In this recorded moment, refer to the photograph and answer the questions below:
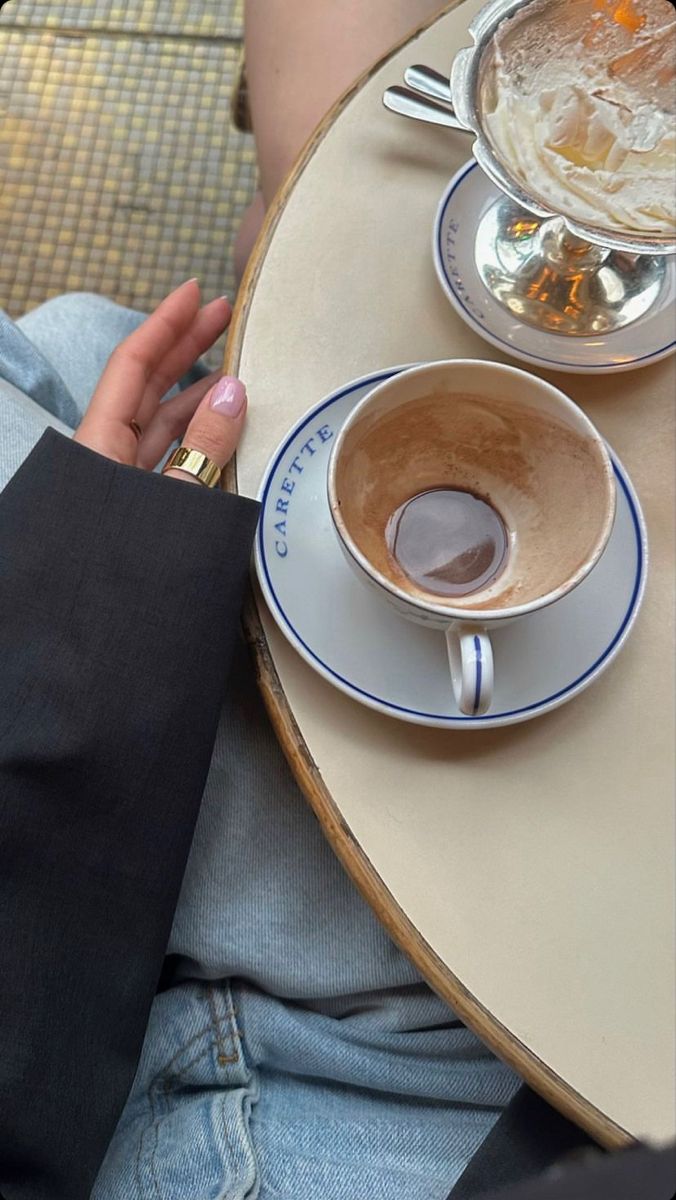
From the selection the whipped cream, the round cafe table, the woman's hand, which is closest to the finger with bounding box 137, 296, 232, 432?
the woman's hand

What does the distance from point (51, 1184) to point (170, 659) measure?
250mm

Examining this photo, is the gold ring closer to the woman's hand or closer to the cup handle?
the woman's hand

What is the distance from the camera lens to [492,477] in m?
0.50

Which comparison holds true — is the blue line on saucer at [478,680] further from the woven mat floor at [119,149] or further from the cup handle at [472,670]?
the woven mat floor at [119,149]

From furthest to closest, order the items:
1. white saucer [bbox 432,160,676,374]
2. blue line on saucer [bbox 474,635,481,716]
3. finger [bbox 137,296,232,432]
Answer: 1. finger [bbox 137,296,232,432]
2. white saucer [bbox 432,160,676,374]
3. blue line on saucer [bbox 474,635,481,716]

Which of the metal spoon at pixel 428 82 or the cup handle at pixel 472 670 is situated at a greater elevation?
the metal spoon at pixel 428 82

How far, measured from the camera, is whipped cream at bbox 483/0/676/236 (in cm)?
48

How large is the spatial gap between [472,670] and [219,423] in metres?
0.19

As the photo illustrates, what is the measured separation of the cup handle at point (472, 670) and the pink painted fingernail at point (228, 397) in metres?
0.17

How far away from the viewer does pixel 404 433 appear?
1.57 ft

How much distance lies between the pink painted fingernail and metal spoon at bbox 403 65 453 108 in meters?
0.21

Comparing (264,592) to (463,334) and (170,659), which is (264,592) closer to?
(170,659)

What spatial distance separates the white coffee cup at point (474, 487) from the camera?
42 centimetres

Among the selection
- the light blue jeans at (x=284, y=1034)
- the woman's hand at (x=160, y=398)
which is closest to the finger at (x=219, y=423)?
the woman's hand at (x=160, y=398)
